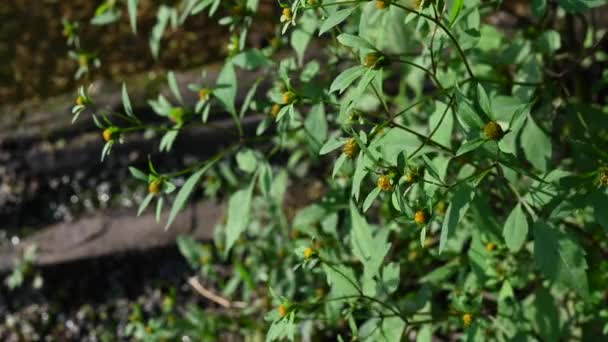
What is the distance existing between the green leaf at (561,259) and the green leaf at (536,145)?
0.25 metres

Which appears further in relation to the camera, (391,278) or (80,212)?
(80,212)

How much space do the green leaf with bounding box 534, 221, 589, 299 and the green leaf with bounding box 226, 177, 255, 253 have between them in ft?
2.02

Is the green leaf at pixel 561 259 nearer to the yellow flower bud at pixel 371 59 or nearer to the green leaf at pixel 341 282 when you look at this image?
the green leaf at pixel 341 282

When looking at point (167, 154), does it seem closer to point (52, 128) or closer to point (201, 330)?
point (52, 128)

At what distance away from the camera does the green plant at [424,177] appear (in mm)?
1381

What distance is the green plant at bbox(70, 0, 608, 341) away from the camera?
1381mm

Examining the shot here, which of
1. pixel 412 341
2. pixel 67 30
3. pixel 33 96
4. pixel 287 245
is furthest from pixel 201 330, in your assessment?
pixel 33 96

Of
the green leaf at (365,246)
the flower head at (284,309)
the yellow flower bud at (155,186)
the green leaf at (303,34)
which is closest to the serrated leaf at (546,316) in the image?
the green leaf at (365,246)

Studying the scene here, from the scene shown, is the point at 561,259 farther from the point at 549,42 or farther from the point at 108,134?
the point at 108,134

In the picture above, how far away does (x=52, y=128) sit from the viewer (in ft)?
9.60

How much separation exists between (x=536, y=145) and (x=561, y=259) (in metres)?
0.33

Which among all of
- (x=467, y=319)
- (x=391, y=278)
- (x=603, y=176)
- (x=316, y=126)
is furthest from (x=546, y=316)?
(x=316, y=126)

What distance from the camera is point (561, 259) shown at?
151 centimetres

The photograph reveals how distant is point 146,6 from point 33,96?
533 millimetres
